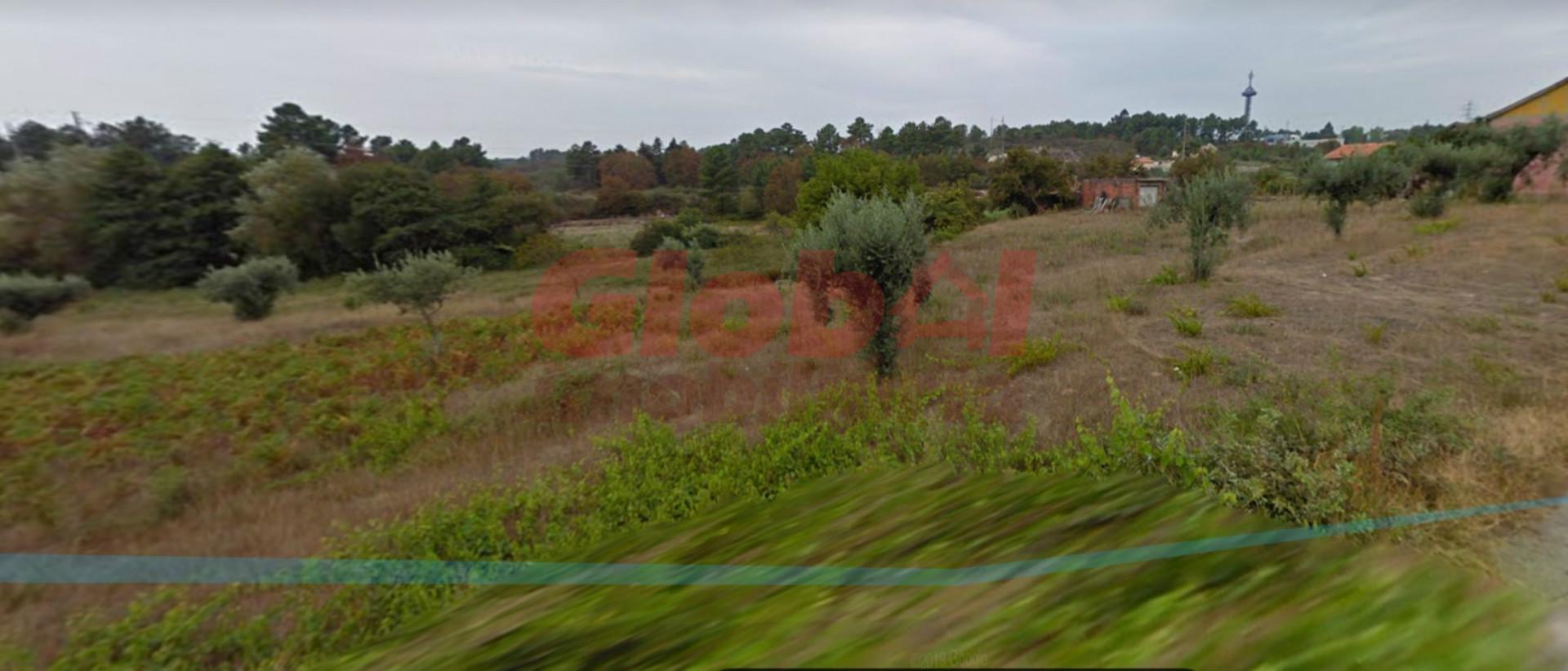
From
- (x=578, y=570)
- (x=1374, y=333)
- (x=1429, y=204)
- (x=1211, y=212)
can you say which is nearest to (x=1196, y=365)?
(x=1374, y=333)

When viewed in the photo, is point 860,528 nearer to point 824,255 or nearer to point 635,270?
point 824,255

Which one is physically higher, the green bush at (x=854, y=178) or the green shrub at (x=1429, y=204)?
the green bush at (x=854, y=178)

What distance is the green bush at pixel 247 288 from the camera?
15.0 meters

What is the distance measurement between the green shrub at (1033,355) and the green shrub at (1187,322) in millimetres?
1732

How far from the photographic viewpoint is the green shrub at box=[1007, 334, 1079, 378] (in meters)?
6.41

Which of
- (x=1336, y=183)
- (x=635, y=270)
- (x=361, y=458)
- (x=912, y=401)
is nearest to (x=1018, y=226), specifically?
(x=1336, y=183)

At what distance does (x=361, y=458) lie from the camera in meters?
6.14

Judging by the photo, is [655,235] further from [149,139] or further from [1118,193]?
[1118,193]

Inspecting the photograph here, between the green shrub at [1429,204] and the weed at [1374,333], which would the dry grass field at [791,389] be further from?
the green shrub at [1429,204]

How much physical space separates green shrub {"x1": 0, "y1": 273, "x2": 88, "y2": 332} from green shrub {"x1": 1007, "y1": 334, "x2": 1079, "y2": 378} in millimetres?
20137

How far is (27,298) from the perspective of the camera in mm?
13477

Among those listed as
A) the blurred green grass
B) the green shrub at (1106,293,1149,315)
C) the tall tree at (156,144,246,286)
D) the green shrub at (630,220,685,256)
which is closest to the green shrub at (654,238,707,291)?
the green shrub at (630,220,685,256)

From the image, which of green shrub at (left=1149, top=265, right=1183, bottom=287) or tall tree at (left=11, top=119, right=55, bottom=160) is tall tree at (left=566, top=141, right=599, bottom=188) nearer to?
tall tree at (left=11, top=119, right=55, bottom=160)

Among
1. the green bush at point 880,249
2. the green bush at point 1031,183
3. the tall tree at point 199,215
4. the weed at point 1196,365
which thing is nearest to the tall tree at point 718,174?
the green bush at point 1031,183
